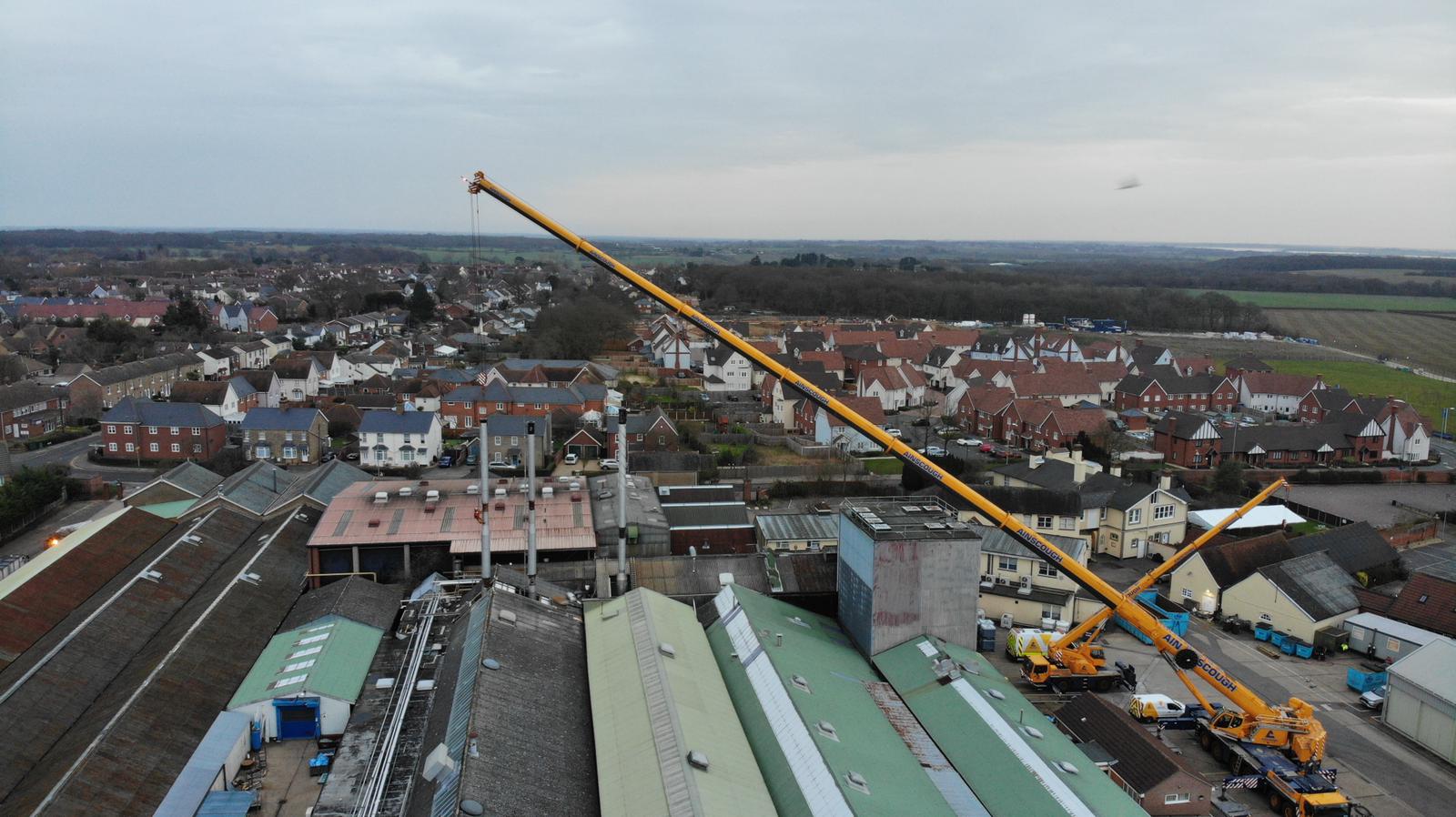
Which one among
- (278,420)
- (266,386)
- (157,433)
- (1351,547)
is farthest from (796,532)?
(266,386)

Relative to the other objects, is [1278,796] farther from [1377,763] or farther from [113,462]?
[113,462]

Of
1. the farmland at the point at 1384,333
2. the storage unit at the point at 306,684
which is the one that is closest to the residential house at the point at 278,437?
the storage unit at the point at 306,684

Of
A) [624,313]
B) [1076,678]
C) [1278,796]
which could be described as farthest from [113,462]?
[624,313]

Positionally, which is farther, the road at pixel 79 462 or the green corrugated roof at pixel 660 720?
the road at pixel 79 462

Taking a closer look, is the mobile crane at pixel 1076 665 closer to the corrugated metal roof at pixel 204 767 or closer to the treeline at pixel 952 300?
the corrugated metal roof at pixel 204 767

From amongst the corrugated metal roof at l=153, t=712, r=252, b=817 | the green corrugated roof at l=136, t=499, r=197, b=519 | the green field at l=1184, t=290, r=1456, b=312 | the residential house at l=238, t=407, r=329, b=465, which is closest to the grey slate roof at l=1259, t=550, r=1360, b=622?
the corrugated metal roof at l=153, t=712, r=252, b=817

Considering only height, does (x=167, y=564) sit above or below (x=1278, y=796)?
above

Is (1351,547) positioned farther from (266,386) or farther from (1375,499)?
(266,386)
